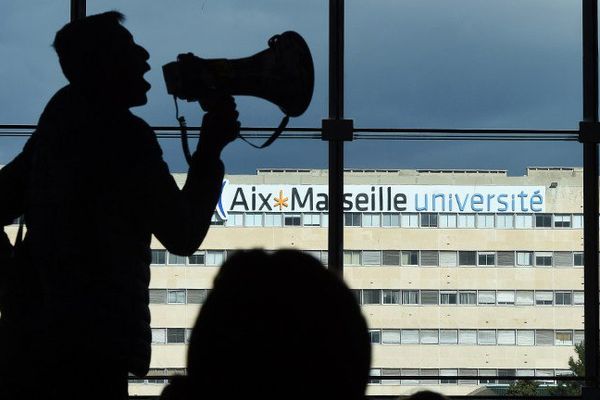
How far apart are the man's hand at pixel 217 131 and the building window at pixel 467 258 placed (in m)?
4.37

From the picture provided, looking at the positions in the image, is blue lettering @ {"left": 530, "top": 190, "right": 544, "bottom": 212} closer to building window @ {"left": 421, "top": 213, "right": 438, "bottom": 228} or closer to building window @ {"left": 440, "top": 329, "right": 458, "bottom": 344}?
building window @ {"left": 421, "top": 213, "right": 438, "bottom": 228}

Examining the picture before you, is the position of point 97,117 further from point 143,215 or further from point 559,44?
point 559,44

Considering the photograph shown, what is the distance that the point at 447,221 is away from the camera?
596 centimetres

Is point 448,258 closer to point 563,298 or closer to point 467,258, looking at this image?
point 467,258

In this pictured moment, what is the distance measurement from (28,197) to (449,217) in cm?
444

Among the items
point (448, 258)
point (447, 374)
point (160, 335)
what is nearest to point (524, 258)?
point (448, 258)

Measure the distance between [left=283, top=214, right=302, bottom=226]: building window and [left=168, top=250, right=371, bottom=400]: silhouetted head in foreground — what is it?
186 inches

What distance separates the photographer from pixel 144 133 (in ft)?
5.27

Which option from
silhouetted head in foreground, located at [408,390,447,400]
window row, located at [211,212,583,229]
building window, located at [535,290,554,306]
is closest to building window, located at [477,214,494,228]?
window row, located at [211,212,583,229]

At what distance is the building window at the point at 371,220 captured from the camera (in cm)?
570

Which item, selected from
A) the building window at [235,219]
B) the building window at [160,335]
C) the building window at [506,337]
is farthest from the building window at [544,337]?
the building window at [160,335]

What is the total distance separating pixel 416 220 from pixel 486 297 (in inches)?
22.1

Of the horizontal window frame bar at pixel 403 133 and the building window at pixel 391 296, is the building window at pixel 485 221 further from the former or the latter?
the building window at pixel 391 296

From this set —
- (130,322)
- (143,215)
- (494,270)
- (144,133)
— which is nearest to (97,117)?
(144,133)
